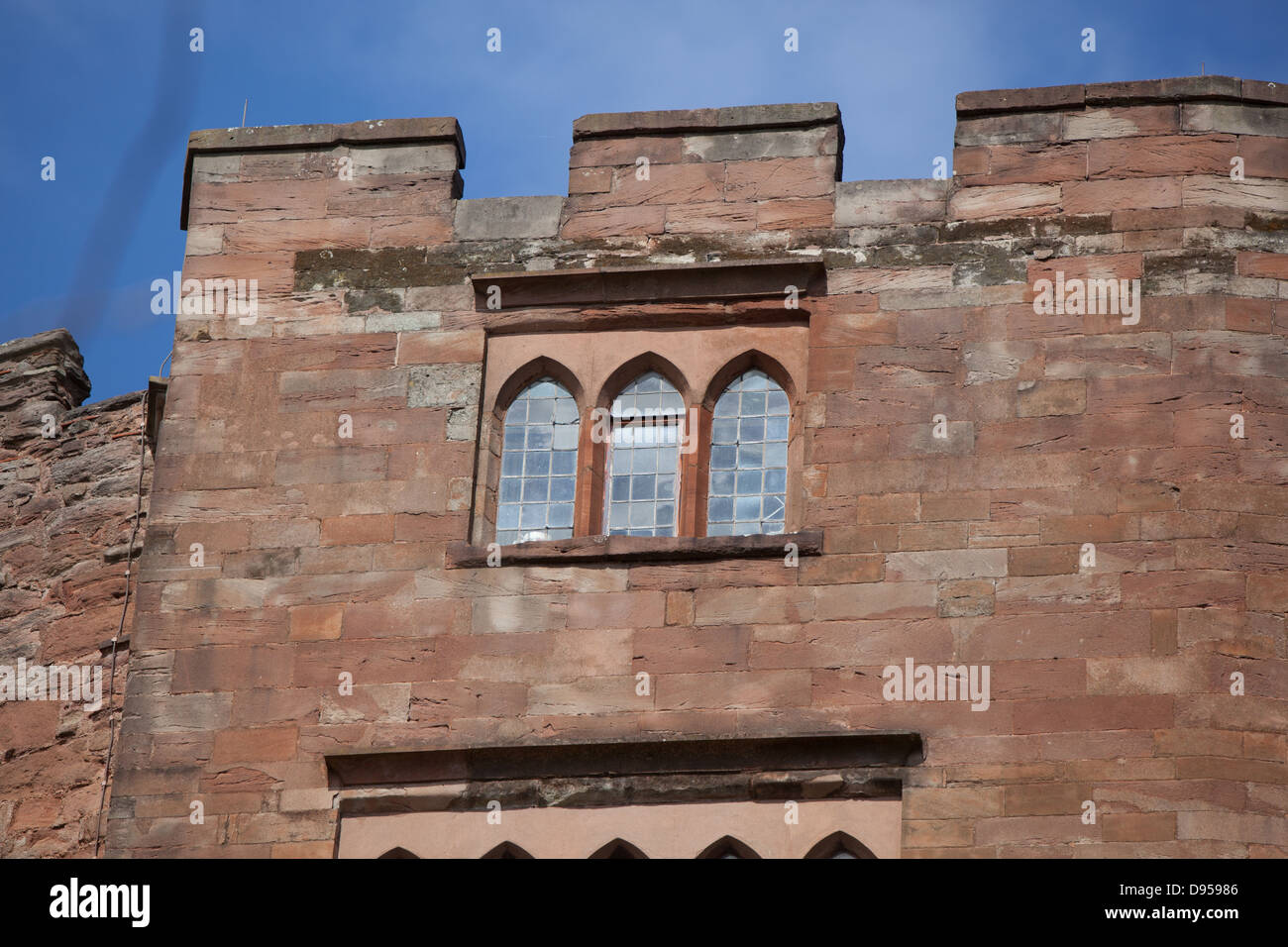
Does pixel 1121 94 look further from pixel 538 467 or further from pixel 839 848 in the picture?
pixel 839 848

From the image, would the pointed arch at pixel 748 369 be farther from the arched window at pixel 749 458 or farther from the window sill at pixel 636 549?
the window sill at pixel 636 549

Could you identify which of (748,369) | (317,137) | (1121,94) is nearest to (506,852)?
(748,369)

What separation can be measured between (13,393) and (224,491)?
182 inches

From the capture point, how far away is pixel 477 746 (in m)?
16.0

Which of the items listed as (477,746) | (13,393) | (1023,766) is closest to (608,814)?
(477,746)

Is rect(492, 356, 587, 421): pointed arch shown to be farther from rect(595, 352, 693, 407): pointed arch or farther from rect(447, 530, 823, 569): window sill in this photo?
rect(447, 530, 823, 569): window sill

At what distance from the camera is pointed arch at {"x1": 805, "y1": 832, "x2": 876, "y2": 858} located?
15492 millimetres

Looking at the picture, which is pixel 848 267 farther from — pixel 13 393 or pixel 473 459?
pixel 13 393

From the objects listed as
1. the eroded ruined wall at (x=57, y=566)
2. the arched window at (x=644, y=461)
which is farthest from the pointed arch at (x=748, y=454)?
the eroded ruined wall at (x=57, y=566)

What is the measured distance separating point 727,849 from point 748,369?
3.04 m

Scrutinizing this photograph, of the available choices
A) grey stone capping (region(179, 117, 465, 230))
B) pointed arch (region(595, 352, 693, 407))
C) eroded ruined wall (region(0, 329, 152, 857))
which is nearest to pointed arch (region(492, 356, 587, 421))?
pointed arch (region(595, 352, 693, 407))

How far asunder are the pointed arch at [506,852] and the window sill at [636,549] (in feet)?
5.51

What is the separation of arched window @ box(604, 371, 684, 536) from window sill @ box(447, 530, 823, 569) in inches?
9.7

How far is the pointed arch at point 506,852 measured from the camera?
1584cm
